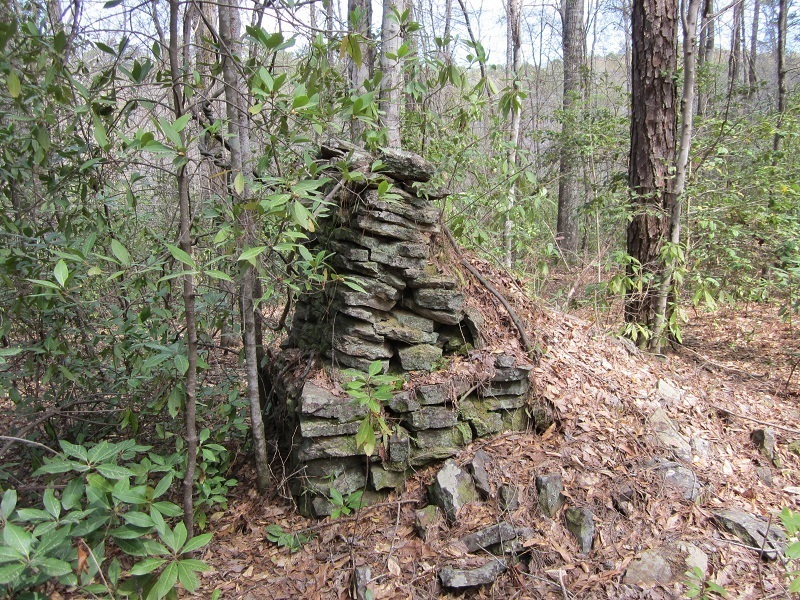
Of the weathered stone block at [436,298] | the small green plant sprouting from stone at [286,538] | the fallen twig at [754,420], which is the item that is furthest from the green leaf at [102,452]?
the fallen twig at [754,420]

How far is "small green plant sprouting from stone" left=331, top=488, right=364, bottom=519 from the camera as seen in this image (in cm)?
329

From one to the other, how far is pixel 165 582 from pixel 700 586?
2951mm

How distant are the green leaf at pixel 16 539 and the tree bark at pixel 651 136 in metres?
5.18

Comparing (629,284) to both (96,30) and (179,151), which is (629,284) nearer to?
(179,151)

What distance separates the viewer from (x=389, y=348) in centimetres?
370

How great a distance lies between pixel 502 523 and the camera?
3156 mm

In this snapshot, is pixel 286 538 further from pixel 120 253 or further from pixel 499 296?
pixel 499 296

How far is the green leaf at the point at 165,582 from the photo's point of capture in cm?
195

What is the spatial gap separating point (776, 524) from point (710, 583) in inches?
36.7

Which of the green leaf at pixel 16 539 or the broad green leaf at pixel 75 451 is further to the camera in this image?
the broad green leaf at pixel 75 451

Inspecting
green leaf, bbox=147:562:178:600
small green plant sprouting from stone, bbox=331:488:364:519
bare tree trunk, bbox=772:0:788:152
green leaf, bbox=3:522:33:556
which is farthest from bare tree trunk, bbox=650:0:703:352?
bare tree trunk, bbox=772:0:788:152

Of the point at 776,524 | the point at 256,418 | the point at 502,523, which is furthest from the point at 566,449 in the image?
the point at 256,418

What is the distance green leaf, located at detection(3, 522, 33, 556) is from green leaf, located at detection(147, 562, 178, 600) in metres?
0.48

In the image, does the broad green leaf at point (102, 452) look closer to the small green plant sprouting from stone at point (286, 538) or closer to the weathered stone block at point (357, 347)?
the small green plant sprouting from stone at point (286, 538)
